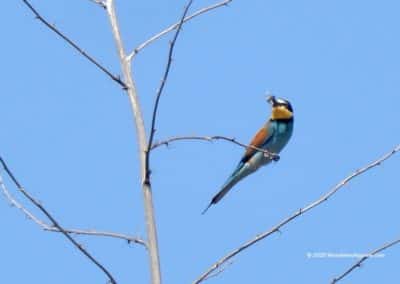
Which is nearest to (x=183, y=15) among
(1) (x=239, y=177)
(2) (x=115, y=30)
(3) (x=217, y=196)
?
(2) (x=115, y=30)

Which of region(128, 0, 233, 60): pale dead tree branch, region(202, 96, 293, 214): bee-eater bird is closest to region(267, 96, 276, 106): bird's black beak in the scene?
region(202, 96, 293, 214): bee-eater bird

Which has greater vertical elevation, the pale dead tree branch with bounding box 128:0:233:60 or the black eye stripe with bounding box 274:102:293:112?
the black eye stripe with bounding box 274:102:293:112

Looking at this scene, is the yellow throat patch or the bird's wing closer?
the bird's wing

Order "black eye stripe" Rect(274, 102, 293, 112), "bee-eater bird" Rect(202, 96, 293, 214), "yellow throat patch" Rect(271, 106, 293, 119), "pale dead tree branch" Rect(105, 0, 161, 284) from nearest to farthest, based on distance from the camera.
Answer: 1. "pale dead tree branch" Rect(105, 0, 161, 284)
2. "bee-eater bird" Rect(202, 96, 293, 214)
3. "yellow throat patch" Rect(271, 106, 293, 119)
4. "black eye stripe" Rect(274, 102, 293, 112)

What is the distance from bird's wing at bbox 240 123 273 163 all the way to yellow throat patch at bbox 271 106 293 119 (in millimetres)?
184

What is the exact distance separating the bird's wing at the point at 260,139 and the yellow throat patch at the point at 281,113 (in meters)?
0.18

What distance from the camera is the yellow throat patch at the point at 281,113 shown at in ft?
31.8

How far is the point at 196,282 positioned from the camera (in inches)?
132

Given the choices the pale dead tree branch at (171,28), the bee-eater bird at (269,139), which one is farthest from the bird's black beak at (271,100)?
the pale dead tree branch at (171,28)

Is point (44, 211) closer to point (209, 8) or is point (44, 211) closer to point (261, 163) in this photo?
point (209, 8)

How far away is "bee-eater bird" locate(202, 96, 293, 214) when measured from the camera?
897 centimetres

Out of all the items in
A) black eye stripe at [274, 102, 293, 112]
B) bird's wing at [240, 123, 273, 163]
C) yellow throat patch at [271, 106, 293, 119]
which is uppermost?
black eye stripe at [274, 102, 293, 112]

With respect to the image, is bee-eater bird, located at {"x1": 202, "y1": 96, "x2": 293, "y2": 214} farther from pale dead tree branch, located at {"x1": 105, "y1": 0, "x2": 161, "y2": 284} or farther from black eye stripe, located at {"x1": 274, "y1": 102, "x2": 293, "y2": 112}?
pale dead tree branch, located at {"x1": 105, "y1": 0, "x2": 161, "y2": 284}

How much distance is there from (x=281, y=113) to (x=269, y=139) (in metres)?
0.54
